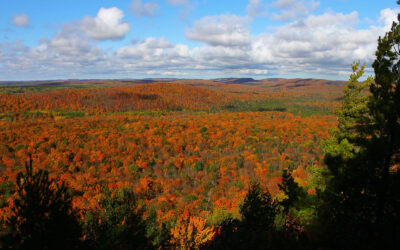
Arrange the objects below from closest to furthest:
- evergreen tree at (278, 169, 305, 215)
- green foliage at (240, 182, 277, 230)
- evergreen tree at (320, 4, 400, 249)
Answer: evergreen tree at (320, 4, 400, 249) → green foliage at (240, 182, 277, 230) → evergreen tree at (278, 169, 305, 215)

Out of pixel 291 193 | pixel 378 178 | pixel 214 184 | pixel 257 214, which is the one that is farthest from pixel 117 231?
pixel 214 184

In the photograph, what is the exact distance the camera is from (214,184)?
55.8ft

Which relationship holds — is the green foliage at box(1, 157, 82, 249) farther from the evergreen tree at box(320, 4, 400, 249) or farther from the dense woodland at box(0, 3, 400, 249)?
the evergreen tree at box(320, 4, 400, 249)

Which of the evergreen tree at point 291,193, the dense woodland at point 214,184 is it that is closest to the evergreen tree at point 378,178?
the dense woodland at point 214,184

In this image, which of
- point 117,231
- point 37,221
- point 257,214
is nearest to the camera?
point 37,221

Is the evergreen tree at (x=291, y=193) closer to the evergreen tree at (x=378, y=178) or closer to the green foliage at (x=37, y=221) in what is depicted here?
the evergreen tree at (x=378, y=178)

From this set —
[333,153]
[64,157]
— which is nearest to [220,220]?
[333,153]

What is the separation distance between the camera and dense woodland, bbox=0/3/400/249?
617cm

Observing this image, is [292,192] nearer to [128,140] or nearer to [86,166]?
[86,166]

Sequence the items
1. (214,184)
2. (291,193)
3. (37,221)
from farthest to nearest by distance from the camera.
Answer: (214,184), (291,193), (37,221)

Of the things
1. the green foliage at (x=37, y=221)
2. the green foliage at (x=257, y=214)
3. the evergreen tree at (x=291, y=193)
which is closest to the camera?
the green foliage at (x=37, y=221)

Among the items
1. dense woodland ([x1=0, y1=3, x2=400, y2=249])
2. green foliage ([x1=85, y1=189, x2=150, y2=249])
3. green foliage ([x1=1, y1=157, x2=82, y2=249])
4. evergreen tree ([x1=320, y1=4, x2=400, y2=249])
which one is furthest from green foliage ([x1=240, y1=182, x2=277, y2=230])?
green foliage ([x1=1, y1=157, x2=82, y2=249])

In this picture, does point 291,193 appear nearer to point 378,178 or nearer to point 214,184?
point 378,178

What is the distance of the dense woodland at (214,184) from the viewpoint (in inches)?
243
